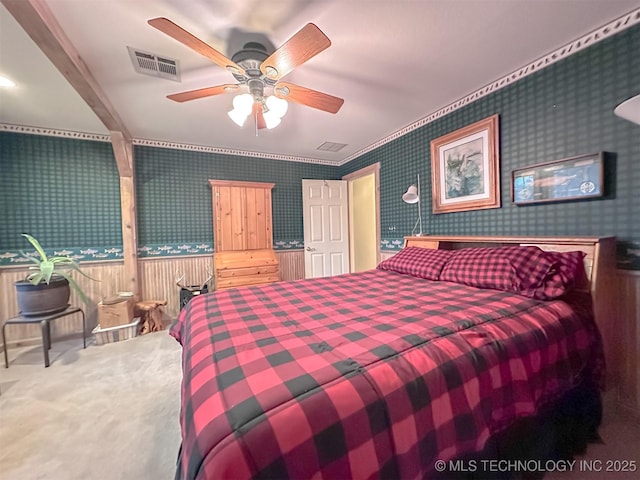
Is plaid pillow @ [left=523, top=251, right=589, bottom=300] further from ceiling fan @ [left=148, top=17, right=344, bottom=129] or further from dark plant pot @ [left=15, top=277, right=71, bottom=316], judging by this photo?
dark plant pot @ [left=15, top=277, right=71, bottom=316]

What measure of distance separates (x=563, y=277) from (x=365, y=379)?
149cm

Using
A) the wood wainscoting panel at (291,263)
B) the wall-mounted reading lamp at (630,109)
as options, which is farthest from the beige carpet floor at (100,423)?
the wood wainscoting panel at (291,263)

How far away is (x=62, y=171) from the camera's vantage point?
3.09 meters

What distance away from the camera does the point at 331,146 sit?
3816mm

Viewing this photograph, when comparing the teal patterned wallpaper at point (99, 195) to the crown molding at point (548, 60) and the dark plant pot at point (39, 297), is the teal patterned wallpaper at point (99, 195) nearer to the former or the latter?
the dark plant pot at point (39, 297)

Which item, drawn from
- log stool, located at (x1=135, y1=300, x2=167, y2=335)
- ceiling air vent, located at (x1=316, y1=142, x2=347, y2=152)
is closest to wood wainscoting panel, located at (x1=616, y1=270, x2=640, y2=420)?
ceiling air vent, located at (x1=316, y1=142, x2=347, y2=152)

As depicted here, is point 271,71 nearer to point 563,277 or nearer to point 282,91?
point 282,91

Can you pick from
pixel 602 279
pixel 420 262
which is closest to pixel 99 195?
pixel 420 262

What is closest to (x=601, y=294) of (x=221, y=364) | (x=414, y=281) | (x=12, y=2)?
(x=414, y=281)

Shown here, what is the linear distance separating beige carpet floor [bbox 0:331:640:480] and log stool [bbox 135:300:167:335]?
649mm

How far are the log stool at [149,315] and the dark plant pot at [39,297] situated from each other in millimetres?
751

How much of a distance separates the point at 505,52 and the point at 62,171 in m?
4.68

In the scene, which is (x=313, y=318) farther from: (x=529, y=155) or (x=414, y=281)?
(x=529, y=155)

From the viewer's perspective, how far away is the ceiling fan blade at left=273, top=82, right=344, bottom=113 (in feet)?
5.87
